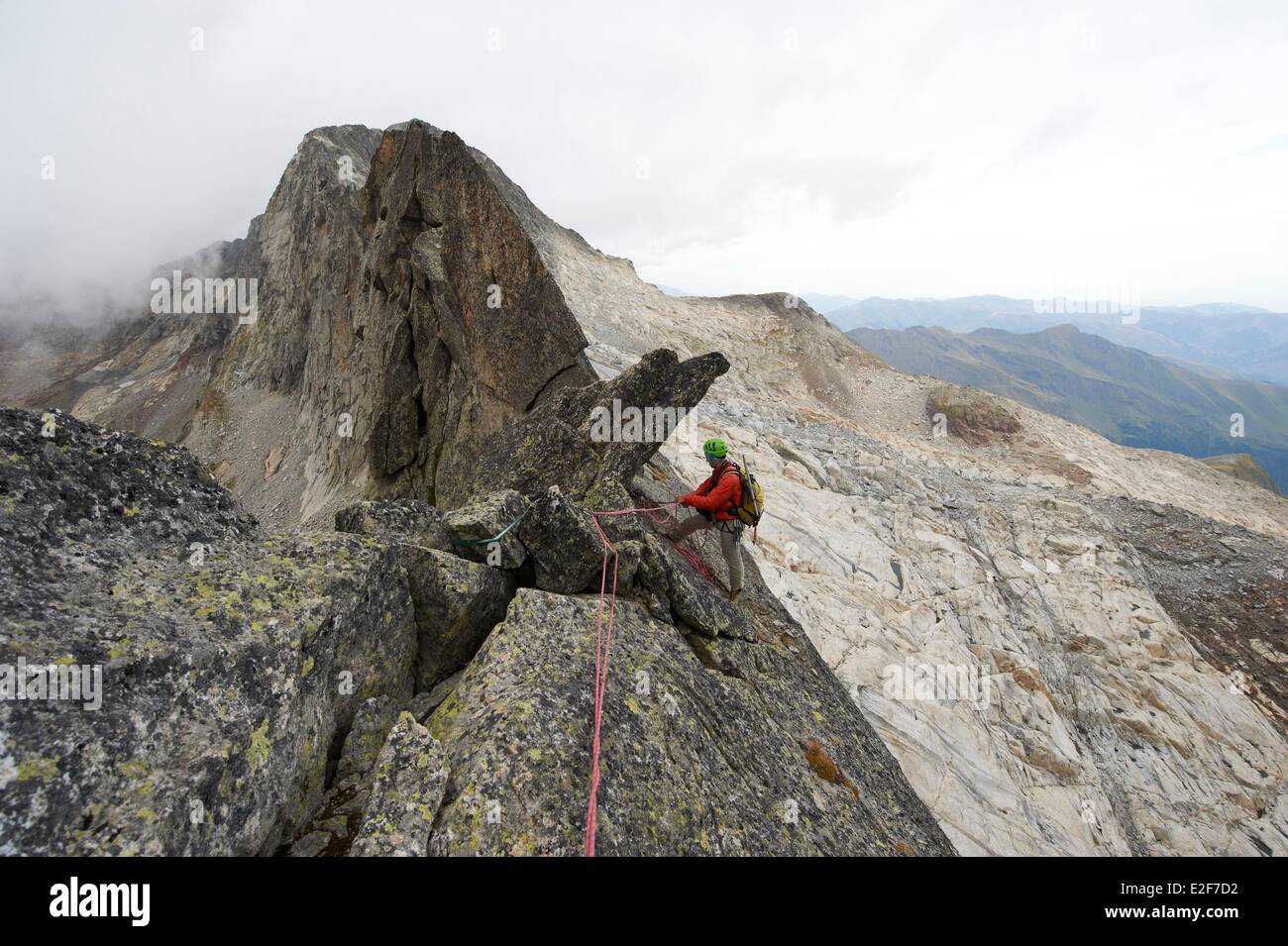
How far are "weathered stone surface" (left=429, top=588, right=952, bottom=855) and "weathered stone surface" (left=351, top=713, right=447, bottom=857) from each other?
0.17 metres

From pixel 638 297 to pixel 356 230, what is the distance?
24.5 meters

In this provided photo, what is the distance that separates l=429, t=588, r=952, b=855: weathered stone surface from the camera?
18.8 ft

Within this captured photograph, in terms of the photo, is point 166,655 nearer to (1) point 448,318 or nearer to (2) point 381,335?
(1) point 448,318

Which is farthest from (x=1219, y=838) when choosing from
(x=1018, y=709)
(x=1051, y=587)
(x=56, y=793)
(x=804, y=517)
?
(x=56, y=793)

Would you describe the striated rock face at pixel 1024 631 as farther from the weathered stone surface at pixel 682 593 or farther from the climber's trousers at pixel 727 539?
the weathered stone surface at pixel 682 593

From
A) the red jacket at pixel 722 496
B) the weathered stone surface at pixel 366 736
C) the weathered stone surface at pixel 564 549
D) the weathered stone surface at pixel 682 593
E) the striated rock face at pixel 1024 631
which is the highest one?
the red jacket at pixel 722 496

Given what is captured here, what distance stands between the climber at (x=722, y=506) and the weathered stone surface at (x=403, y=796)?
722cm

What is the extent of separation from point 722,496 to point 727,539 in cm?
111

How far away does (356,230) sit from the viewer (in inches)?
1715

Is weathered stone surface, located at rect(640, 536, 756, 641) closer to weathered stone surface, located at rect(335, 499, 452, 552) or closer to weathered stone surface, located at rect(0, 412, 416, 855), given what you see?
weathered stone surface, located at rect(335, 499, 452, 552)

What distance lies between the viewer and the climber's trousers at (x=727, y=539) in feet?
41.3

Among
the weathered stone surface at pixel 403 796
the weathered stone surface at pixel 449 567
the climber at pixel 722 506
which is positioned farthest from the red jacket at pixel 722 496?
the weathered stone surface at pixel 403 796

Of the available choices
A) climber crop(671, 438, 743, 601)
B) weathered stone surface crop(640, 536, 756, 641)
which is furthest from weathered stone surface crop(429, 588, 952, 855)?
climber crop(671, 438, 743, 601)

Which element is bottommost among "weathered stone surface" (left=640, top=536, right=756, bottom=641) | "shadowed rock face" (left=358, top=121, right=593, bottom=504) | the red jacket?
"weathered stone surface" (left=640, top=536, right=756, bottom=641)
